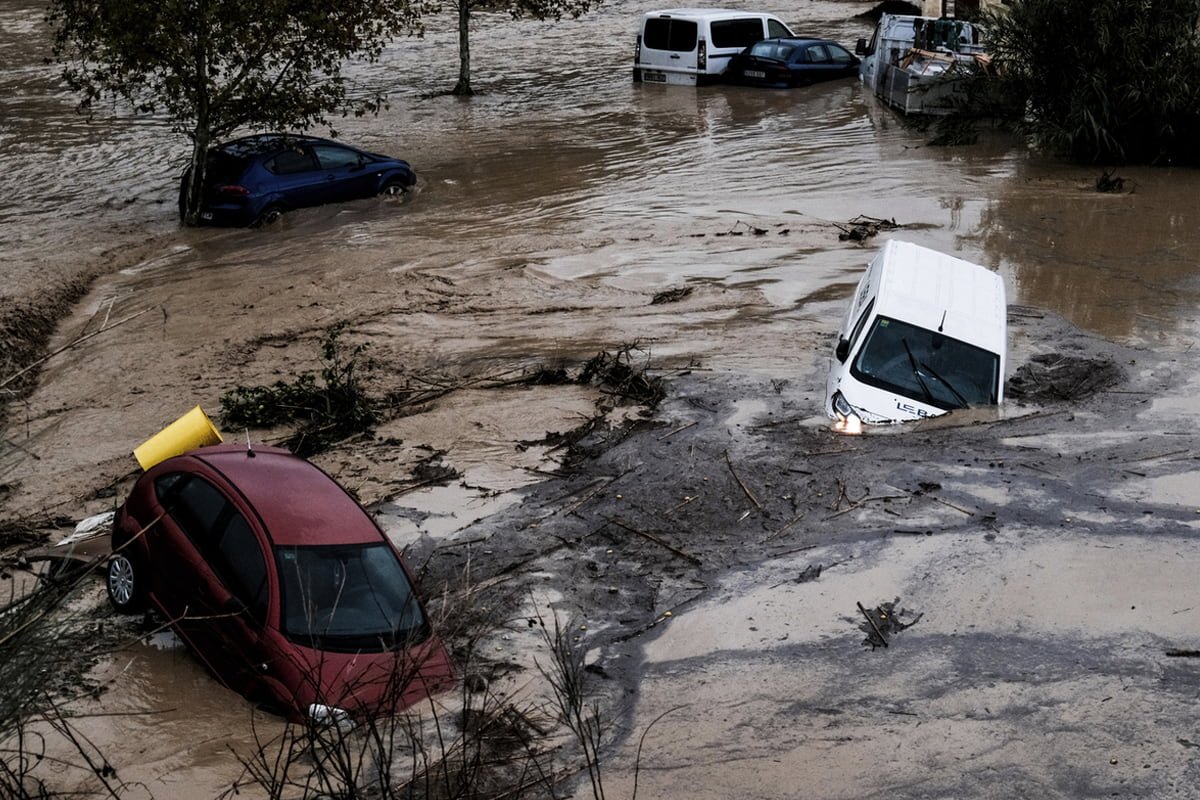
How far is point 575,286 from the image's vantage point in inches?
654

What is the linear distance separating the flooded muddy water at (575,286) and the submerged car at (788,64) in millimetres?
546

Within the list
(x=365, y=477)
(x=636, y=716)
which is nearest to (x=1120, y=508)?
(x=636, y=716)

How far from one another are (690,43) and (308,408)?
1991 centimetres

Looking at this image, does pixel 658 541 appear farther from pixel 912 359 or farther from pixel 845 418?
pixel 912 359

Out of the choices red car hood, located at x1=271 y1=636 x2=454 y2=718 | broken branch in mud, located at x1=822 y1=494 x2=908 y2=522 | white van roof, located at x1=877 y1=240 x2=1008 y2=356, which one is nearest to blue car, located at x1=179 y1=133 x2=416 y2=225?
white van roof, located at x1=877 y1=240 x2=1008 y2=356

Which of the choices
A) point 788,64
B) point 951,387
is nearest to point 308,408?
point 951,387

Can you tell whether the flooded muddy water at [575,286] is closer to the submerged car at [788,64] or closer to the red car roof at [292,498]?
the submerged car at [788,64]

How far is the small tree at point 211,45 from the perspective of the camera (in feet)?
59.4

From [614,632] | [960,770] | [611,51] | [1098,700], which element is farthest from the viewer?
[611,51]

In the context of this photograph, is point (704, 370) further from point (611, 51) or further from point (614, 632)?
point (611, 51)

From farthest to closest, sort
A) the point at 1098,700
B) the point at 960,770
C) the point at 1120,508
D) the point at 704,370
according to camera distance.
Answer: the point at 704,370, the point at 1120,508, the point at 1098,700, the point at 960,770

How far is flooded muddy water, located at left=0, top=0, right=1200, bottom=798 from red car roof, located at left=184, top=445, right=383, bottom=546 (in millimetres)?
1057

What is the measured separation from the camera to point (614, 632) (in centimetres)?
865

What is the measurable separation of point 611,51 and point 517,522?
27.5 m
